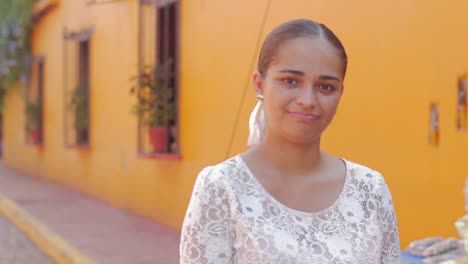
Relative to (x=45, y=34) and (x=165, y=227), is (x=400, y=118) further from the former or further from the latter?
(x=45, y=34)

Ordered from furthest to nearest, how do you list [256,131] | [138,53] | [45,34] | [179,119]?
[45,34], [138,53], [179,119], [256,131]

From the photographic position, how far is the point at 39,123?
1314 centimetres

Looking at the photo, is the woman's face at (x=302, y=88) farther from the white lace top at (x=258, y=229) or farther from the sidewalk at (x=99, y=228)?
the sidewalk at (x=99, y=228)

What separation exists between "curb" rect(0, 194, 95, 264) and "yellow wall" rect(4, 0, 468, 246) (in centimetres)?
115

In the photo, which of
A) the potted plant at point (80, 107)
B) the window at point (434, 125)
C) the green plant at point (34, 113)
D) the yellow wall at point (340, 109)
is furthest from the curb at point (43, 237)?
the green plant at point (34, 113)

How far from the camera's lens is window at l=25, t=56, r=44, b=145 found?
13023 millimetres

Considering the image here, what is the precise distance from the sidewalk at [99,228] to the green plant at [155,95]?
1.17m

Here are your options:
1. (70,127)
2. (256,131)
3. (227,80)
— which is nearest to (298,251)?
(256,131)

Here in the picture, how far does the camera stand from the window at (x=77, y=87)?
10.1 meters

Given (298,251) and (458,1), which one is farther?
(458,1)

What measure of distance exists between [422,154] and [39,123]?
34.9 ft

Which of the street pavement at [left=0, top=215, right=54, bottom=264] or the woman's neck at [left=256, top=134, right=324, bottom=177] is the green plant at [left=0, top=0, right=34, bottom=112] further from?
the woman's neck at [left=256, top=134, right=324, bottom=177]

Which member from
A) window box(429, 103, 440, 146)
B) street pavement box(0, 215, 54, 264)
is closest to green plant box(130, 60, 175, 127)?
street pavement box(0, 215, 54, 264)

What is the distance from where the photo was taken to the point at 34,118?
13117mm
